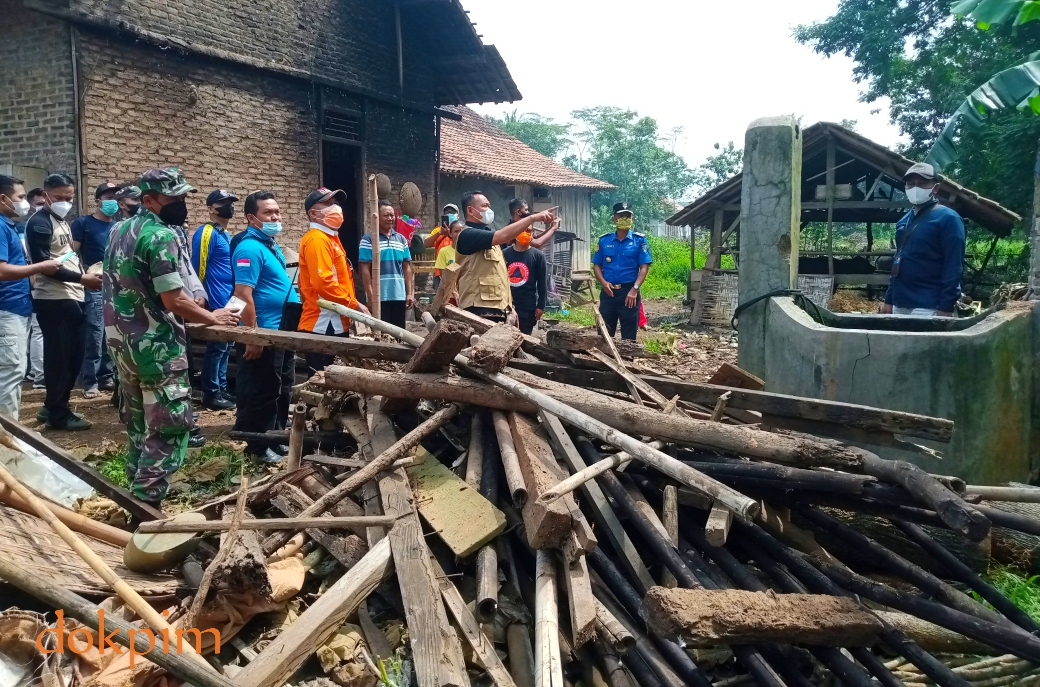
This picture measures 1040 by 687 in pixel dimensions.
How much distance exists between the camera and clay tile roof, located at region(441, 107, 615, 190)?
17.4 meters

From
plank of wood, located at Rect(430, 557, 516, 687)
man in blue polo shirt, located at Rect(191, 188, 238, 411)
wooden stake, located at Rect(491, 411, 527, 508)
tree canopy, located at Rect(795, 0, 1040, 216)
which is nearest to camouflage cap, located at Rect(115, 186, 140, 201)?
man in blue polo shirt, located at Rect(191, 188, 238, 411)

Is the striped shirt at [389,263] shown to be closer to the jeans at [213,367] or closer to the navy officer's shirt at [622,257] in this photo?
the jeans at [213,367]

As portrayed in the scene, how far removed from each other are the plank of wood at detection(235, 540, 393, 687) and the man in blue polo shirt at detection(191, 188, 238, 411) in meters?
3.82

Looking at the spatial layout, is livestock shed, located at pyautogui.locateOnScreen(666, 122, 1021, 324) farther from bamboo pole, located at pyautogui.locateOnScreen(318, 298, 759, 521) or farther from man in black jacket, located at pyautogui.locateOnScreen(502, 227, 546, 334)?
bamboo pole, located at pyautogui.locateOnScreen(318, 298, 759, 521)

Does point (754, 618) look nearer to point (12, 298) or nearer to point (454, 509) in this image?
point (454, 509)

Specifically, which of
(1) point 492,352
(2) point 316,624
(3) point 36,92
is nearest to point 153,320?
(1) point 492,352

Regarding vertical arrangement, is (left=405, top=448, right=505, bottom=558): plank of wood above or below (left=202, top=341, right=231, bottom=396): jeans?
Answer: below

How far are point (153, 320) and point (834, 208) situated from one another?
13.7 m

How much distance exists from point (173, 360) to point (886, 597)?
3.77 metres

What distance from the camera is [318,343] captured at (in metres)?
4.46

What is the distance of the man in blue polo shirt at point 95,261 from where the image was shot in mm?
7160

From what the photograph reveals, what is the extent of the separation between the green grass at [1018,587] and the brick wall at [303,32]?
1052cm

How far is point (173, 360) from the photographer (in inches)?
161

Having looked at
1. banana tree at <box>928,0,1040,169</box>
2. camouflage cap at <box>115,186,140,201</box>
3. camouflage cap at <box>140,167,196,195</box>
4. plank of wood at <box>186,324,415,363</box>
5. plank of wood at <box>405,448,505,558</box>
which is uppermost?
banana tree at <box>928,0,1040,169</box>
